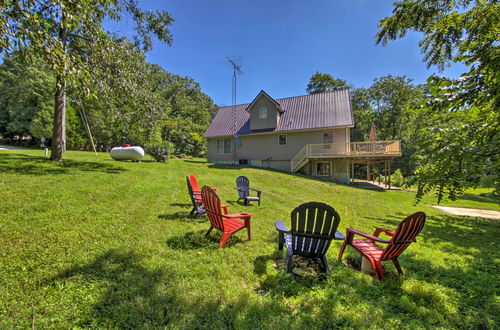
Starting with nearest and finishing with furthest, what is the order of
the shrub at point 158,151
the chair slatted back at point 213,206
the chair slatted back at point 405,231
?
the chair slatted back at point 405,231, the chair slatted back at point 213,206, the shrub at point 158,151

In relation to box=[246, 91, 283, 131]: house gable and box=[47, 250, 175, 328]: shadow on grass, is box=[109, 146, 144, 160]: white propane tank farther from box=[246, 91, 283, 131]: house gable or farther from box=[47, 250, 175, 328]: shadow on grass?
box=[47, 250, 175, 328]: shadow on grass

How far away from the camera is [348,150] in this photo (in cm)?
1669

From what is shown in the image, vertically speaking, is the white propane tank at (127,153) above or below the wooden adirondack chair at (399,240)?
above

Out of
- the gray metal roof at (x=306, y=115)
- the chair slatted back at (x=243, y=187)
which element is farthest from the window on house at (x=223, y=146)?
the chair slatted back at (x=243, y=187)

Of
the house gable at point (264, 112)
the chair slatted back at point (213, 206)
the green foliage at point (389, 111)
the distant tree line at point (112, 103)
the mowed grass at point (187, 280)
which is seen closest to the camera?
the mowed grass at point (187, 280)

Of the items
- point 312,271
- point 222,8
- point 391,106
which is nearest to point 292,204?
point 312,271

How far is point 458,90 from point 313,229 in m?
2.80

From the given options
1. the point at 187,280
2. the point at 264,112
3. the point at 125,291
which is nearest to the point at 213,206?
the point at 187,280

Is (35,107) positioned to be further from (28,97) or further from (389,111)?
(389,111)

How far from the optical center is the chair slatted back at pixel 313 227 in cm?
304

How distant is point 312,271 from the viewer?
3279 millimetres

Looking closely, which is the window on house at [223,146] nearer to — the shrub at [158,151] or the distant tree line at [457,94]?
the shrub at [158,151]

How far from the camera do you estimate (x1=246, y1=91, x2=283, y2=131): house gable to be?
20500 mm

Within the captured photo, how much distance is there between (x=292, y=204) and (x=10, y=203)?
8.06m
